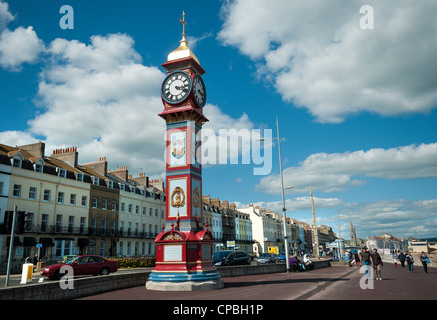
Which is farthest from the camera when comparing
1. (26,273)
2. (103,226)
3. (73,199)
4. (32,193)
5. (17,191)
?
(103,226)

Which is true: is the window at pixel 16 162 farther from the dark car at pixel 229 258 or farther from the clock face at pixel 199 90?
the clock face at pixel 199 90

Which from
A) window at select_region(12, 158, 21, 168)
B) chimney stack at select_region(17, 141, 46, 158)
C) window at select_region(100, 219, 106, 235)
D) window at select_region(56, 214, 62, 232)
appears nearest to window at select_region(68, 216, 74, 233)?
window at select_region(56, 214, 62, 232)

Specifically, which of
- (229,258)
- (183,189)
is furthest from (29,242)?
(183,189)

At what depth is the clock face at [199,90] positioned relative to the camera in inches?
709

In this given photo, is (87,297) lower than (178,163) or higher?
lower

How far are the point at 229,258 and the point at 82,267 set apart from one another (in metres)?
12.2

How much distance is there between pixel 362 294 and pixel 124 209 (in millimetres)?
44038

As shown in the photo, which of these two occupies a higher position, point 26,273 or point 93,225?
point 93,225

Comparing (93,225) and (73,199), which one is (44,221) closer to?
(73,199)

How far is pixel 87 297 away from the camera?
13.2 meters

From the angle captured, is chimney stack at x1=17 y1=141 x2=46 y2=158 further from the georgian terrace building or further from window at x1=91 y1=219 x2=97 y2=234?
window at x1=91 y1=219 x2=97 y2=234

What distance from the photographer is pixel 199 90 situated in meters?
18.6
